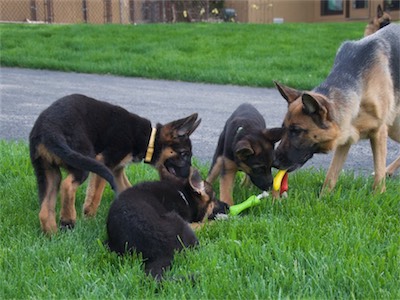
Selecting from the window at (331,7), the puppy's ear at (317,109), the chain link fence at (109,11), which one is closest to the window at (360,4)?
the window at (331,7)

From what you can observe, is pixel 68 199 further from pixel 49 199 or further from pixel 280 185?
pixel 280 185

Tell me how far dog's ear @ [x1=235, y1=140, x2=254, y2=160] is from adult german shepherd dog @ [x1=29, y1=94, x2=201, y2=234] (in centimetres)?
60

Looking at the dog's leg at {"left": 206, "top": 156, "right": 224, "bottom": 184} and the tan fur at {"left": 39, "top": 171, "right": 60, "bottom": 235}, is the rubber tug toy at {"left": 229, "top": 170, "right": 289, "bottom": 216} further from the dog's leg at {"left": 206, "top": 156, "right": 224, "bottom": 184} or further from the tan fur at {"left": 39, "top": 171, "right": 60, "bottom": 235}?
the tan fur at {"left": 39, "top": 171, "right": 60, "bottom": 235}

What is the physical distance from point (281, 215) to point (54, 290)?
203cm

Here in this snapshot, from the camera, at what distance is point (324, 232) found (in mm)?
4125

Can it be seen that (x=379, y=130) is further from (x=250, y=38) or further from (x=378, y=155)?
(x=250, y=38)

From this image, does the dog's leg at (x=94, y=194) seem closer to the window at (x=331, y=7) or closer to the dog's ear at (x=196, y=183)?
the dog's ear at (x=196, y=183)

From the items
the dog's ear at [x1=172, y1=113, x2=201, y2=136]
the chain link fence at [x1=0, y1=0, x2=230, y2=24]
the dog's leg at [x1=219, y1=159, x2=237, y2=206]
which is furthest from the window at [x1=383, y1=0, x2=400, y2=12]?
the dog's leg at [x1=219, y1=159, x2=237, y2=206]

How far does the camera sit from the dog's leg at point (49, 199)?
4.44 m

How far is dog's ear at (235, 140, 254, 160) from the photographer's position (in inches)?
213

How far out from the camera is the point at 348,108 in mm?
5484

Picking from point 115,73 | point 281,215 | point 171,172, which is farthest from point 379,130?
point 115,73

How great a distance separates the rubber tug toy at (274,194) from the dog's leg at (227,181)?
22cm

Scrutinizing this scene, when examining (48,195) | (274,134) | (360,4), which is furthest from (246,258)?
(360,4)
